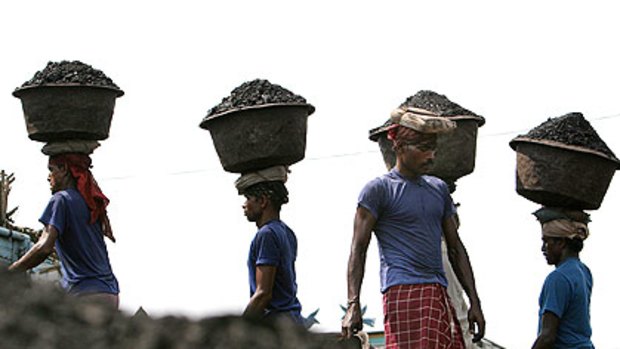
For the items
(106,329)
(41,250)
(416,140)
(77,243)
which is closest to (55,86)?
(77,243)

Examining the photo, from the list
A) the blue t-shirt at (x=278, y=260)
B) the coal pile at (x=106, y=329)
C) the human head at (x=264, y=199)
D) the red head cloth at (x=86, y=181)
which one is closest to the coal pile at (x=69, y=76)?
the red head cloth at (x=86, y=181)

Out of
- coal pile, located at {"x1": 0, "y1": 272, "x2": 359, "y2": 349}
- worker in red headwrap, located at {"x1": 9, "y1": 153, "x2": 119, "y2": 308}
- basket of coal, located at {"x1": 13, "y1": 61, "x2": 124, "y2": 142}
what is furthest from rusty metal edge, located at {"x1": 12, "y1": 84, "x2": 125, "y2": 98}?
coal pile, located at {"x1": 0, "y1": 272, "x2": 359, "y2": 349}

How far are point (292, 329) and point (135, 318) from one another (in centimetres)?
18

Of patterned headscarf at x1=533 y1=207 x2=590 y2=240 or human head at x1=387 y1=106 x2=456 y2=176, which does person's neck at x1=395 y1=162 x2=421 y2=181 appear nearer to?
human head at x1=387 y1=106 x2=456 y2=176

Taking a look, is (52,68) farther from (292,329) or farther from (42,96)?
(292,329)

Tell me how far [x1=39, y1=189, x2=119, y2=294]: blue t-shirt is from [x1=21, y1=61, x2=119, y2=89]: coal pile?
30.8 inches

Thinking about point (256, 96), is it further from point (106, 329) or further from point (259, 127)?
point (106, 329)

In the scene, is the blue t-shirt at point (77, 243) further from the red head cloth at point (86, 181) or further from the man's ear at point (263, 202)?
the man's ear at point (263, 202)

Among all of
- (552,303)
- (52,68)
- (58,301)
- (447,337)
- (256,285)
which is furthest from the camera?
(52,68)

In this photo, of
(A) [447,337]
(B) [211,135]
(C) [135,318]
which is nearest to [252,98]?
(B) [211,135]

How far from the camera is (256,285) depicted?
21.8ft

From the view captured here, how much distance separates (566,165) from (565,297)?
0.94 metres

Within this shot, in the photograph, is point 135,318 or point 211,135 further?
point 211,135

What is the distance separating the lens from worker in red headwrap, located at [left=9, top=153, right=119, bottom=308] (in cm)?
691
